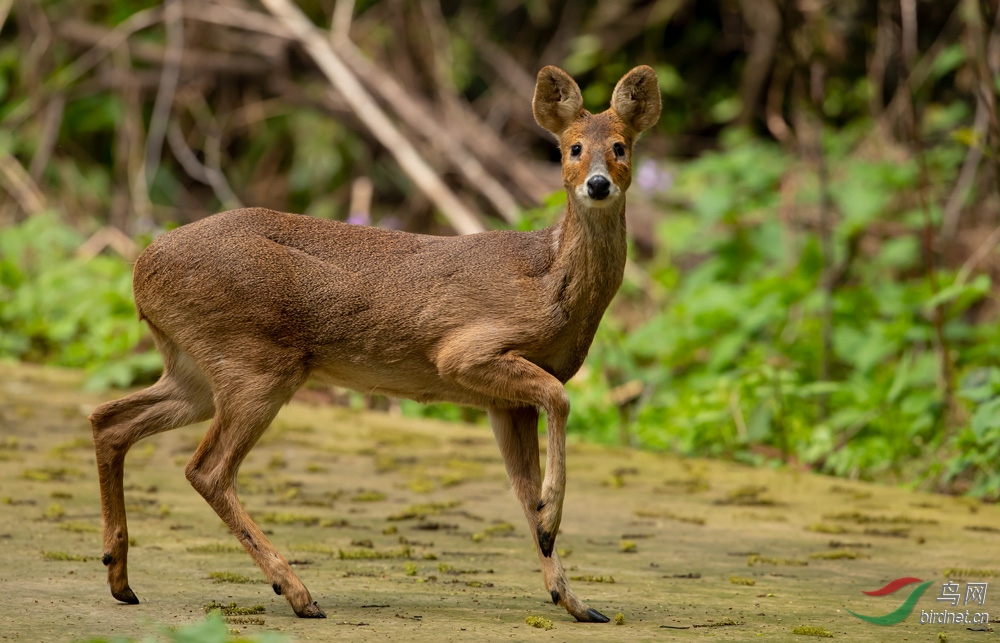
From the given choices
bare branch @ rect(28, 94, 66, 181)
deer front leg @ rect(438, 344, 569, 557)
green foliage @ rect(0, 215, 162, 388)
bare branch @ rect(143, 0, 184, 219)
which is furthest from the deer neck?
bare branch @ rect(28, 94, 66, 181)

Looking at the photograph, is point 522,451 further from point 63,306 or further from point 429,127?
point 429,127

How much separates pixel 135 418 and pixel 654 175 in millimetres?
6497

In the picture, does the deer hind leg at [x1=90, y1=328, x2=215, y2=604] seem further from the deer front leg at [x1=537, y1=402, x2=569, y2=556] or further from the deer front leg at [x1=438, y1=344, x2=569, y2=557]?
the deer front leg at [x1=537, y1=402, x2=569, y2=556]

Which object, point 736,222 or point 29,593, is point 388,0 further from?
point 29,593

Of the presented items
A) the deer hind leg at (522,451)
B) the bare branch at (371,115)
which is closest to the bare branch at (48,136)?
the bare branch at (371,115)

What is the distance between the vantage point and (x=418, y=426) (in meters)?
7.37

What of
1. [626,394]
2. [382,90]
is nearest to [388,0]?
[382,90]

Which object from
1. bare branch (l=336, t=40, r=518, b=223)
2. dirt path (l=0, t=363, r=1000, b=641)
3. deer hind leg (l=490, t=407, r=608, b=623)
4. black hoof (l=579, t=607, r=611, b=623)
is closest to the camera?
dirt path (l=0, t=363, r=1000, b=641)

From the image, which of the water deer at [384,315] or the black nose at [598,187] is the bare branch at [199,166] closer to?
the water deer at [384,315]

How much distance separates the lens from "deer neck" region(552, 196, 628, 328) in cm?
411

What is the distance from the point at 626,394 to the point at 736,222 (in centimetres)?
181

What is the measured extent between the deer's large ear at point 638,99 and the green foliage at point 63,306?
4.57m

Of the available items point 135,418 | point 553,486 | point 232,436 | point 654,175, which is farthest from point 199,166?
point 553,486

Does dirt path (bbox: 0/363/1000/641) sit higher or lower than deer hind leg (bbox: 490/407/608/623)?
lower
